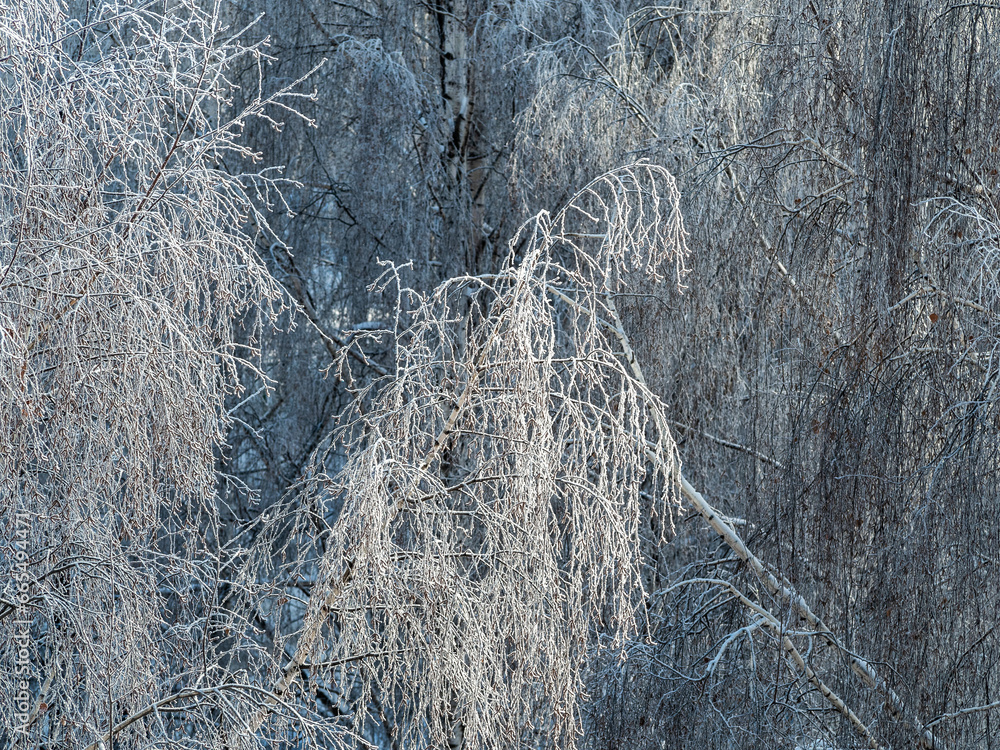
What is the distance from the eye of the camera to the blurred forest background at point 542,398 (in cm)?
310

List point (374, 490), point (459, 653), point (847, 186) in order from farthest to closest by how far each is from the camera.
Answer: point (847, 186), point (459, 653), point (374, 490)

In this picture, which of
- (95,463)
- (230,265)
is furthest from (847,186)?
(95,463)

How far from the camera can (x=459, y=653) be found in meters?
3.13

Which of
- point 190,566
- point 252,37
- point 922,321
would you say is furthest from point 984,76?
point 252,37

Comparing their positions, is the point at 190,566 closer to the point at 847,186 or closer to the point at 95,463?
the point at 95,463

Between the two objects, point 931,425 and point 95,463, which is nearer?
point 95,463

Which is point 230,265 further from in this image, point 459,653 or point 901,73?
point 901,73

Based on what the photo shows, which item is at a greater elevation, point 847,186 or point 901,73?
point 901,73

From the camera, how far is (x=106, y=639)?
3.11 metres

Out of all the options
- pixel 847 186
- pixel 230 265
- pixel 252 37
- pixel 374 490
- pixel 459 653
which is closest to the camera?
pixel 374 490

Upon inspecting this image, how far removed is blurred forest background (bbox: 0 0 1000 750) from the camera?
122 inches

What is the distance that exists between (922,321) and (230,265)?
2514mm

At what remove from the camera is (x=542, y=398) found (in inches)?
116

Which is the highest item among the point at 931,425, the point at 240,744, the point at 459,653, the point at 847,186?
the point at 847,186
